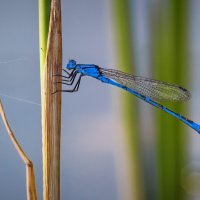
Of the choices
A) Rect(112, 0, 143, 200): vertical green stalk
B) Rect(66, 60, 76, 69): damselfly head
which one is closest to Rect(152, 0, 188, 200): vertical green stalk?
Rect(112, 0, 143, 200): vertical green stalk

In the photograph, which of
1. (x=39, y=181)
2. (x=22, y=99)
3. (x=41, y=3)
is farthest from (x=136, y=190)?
(x=41, y=3)

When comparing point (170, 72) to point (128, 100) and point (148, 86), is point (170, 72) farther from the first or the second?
point (148, 86)

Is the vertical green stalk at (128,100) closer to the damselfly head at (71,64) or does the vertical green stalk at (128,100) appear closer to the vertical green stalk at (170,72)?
the vertical green stalk at (170,72)

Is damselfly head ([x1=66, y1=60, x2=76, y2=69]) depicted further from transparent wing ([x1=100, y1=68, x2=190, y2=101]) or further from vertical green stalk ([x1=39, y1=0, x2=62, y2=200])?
vertical green stalk ([x1=39, y1=0, x2=62, y2=200])

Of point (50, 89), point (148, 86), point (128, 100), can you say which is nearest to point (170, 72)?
point (128, 100)

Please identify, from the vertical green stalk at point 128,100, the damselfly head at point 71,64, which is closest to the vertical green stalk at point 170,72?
the vertical green stalk at point 128,100

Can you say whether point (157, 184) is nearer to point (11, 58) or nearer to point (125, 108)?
point (125, 108)

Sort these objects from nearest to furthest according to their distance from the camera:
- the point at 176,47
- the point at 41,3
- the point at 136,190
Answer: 1. the point at 41,3
2. the point at 176,47
3. the point at 136,190
